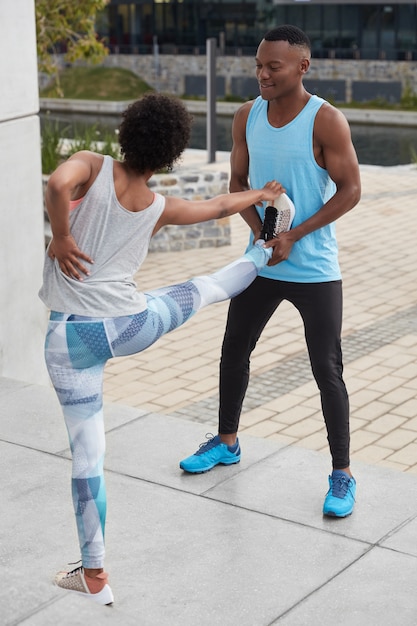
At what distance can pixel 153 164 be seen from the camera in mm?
3158

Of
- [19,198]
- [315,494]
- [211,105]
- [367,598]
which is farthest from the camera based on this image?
[211,105]

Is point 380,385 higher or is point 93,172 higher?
point 93,172

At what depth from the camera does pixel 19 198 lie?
5871 mm

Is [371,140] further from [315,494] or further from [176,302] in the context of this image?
[176,302]

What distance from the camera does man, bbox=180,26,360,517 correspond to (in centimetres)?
379

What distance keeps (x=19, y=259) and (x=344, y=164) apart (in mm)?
2653

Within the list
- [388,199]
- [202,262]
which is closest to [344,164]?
[202,262]

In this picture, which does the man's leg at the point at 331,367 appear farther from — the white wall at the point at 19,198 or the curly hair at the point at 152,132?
the white wall at the point at 19,198

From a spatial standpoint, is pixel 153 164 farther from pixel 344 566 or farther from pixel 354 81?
pixel 354 81

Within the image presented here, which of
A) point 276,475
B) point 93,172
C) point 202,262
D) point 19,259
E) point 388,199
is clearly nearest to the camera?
point 93,172

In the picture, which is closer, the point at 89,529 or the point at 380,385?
the point at 89,529

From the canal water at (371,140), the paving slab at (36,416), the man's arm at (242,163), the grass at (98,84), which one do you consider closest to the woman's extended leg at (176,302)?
the man's arm at (242,163)

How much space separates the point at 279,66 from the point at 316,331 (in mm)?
997

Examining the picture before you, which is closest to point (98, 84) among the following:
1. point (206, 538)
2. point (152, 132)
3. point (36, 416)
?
point (36, 416)
